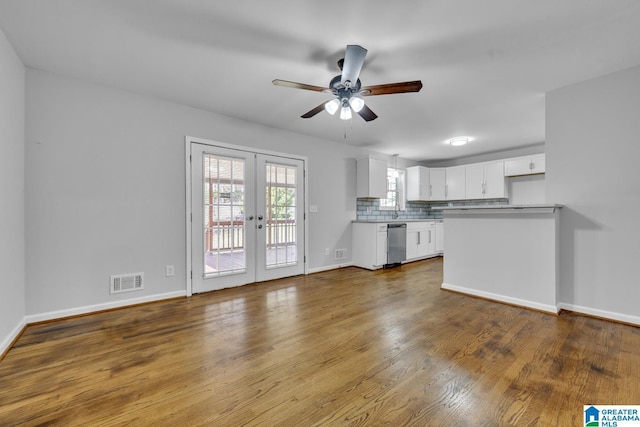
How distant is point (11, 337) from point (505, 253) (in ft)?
15.8

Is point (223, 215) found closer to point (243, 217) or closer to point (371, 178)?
point (243, 217)

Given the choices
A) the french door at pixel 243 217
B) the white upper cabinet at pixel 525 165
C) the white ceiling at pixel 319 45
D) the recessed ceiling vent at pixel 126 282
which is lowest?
the recessed ceiling vent at pixel 126 282

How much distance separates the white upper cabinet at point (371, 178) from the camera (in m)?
5.27

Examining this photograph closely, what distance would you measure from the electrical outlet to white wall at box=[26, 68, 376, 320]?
0.06m

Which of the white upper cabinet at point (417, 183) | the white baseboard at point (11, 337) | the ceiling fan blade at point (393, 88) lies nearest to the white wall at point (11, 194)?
the white baseboard at point (11, 337)

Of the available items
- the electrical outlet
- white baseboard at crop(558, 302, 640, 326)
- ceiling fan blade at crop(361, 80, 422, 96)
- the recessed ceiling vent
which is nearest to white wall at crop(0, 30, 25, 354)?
the recessed ceiling vent

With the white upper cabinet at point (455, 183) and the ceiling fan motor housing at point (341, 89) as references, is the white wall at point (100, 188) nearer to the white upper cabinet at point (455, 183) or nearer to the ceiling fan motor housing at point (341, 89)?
the ceiling fan motor housing at point (341, 89)

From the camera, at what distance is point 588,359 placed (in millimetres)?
1911

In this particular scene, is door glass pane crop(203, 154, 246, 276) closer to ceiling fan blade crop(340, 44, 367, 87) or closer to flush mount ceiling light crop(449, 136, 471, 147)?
ceiling fan blade crop(340, 44, 367, 87)

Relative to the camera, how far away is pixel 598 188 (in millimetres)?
2715

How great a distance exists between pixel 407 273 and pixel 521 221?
6.88ft

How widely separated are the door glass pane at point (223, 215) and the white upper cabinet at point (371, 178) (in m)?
2.44

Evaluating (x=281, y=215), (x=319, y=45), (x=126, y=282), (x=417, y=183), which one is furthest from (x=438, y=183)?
(x=126, y=282)

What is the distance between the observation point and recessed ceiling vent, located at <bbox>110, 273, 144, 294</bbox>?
2938 mm
